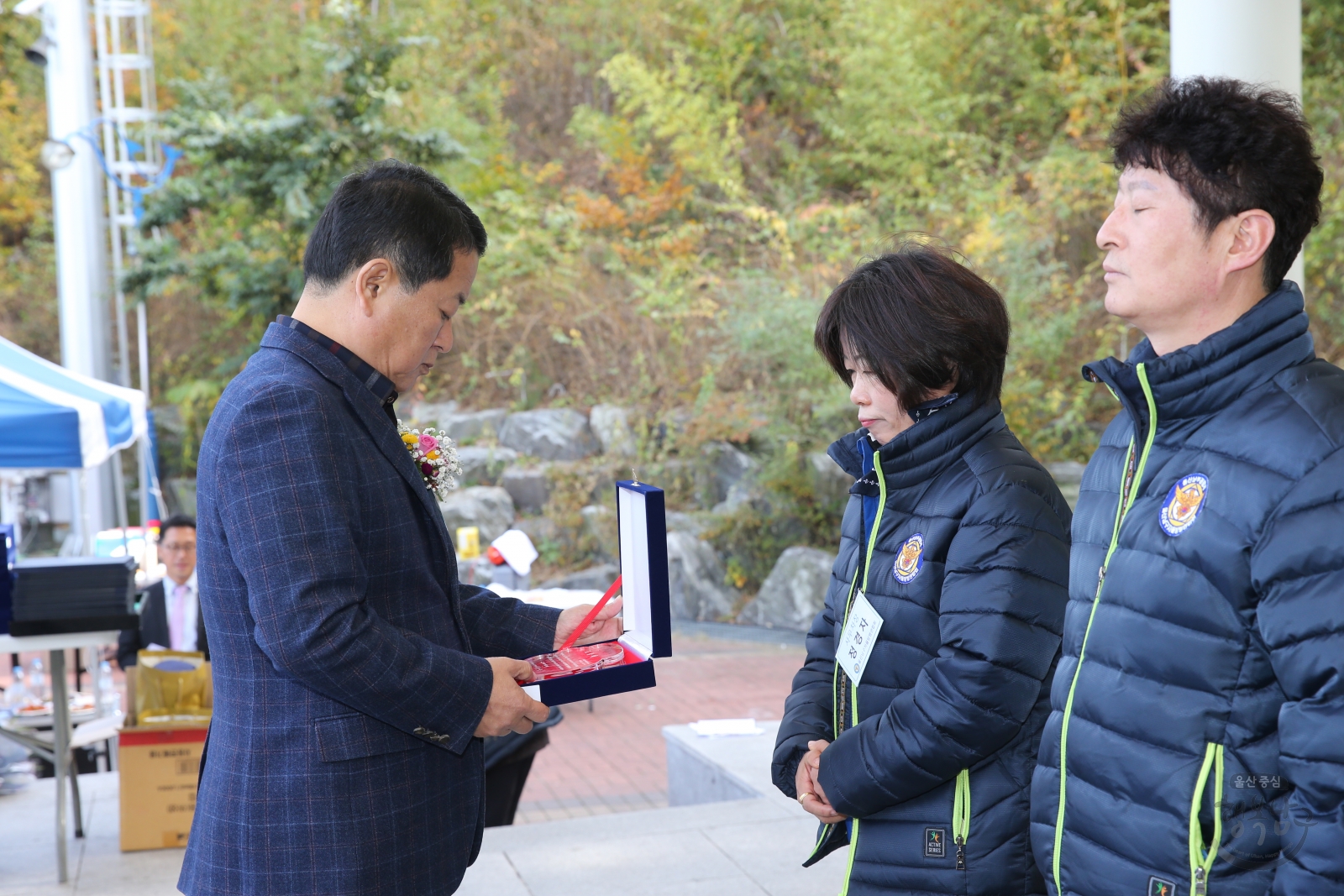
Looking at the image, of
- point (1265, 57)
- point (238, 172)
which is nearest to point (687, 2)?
point (238, 172)

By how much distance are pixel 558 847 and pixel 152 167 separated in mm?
8984

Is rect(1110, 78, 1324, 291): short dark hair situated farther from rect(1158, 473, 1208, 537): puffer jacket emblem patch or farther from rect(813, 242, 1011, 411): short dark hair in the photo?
rect(813, 242, 1011, 411): short dark hair

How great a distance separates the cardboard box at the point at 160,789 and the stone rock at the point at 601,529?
651 centimetres

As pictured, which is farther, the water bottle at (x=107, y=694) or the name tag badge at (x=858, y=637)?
the water bottle at (x=107, y=694)

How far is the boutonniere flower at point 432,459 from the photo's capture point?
6.81ft

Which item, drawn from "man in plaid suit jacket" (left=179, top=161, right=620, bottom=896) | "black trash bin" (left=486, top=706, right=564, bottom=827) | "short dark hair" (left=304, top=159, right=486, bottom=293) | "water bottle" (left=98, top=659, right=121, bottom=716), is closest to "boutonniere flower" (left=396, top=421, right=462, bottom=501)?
"man in plaid suit jacket" (left=179, top=161, right=620, bottom=896)

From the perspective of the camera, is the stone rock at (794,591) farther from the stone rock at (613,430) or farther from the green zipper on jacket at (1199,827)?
the green zipper on jacket at (1199,827)

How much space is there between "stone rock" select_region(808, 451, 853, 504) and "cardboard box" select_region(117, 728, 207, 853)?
21.7ft

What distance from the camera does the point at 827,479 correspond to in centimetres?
1001

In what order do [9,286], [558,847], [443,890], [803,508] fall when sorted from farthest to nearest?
1. [9,286]
2. [803,508]
3. [558,847]
4. [443,890]

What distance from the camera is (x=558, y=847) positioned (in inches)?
151

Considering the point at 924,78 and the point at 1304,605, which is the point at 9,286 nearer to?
the point at 924,78

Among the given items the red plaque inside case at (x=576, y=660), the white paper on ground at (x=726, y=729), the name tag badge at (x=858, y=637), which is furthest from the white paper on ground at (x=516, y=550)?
the name tag badge at (x=858, y=637)

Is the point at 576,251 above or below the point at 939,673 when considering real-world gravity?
above
